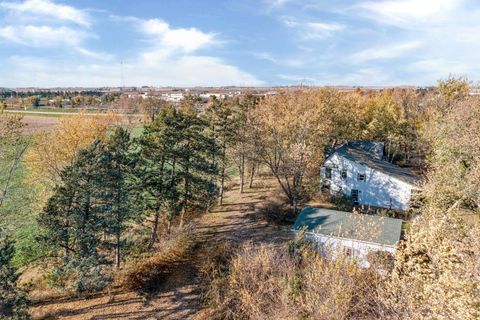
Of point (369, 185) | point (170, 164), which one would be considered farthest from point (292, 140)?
point (170, 164)

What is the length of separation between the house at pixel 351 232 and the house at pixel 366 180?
1042cm

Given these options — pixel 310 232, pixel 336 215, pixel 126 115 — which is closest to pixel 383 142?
pixel 336 215

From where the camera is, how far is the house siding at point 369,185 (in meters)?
28.6

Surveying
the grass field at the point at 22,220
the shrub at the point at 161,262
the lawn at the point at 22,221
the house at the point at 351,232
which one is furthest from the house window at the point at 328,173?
the lawn at the point at 22,221

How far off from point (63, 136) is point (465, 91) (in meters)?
46.5

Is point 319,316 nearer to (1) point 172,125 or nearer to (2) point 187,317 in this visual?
(2) point 187,317

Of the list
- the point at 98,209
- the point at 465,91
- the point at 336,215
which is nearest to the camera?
the point at 98,209

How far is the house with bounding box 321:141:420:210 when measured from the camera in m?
28.6

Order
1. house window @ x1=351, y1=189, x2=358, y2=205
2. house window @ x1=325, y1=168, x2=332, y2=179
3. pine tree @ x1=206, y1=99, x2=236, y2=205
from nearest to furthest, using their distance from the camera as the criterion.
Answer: pine tree @ x1=206, y1=99, x2=236, y2=205, house window @ x1=351, y1=189, x2=358, y2=205, house window @ x1=325, y1=168, x2=332, y2=179

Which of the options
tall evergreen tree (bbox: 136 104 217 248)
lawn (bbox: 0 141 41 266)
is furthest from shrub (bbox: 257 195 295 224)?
lawn (bbox: 0 141 41 266)

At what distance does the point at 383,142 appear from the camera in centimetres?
4162

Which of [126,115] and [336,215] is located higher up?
[126,115]

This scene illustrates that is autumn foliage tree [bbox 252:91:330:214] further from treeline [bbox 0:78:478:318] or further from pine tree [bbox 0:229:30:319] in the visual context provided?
pine tree [bbox 0:229:30:319]

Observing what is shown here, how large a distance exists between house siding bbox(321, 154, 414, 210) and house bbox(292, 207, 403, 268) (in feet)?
34.1
